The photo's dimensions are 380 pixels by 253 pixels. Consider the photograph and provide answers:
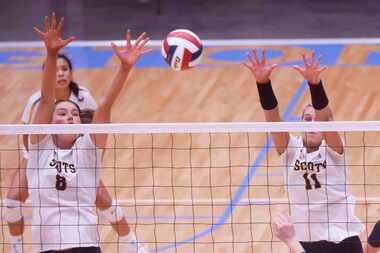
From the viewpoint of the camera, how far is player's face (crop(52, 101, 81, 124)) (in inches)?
282

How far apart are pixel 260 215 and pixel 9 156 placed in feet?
10.0

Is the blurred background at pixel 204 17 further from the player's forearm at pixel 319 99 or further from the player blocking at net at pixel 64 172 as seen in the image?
the player's forearm at pixel 319 99

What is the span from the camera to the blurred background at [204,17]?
51.6ft

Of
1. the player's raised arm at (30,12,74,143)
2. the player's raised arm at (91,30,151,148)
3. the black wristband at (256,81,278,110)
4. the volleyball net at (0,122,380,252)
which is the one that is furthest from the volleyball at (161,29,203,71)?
the player's raised arm at (30,12,74,143)

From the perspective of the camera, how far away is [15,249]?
8383 mm

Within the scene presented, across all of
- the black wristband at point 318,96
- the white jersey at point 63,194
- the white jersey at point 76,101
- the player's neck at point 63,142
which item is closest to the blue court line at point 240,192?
the white jersey at point 76,101

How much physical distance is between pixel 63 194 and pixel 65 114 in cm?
60

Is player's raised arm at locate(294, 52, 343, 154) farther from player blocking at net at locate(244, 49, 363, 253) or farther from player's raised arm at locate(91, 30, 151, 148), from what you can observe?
player's raised arm at locate(91, 30, 151, 148)

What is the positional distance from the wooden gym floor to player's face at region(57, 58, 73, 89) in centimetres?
Answer: 141

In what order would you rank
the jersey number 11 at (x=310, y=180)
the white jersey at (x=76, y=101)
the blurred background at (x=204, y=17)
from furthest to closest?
the blurred background at (x=204, y=17) < the white jersey at (x=76, y=101) < the jersey number 11 at (x=310, y=180)

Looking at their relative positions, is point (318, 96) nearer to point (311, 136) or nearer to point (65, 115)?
point (311, 136)

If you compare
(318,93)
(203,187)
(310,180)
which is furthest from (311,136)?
(203,187)

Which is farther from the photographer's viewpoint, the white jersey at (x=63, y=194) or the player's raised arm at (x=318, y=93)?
the white jersey at (x=63, y=194)

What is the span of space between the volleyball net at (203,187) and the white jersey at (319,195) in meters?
1.52
